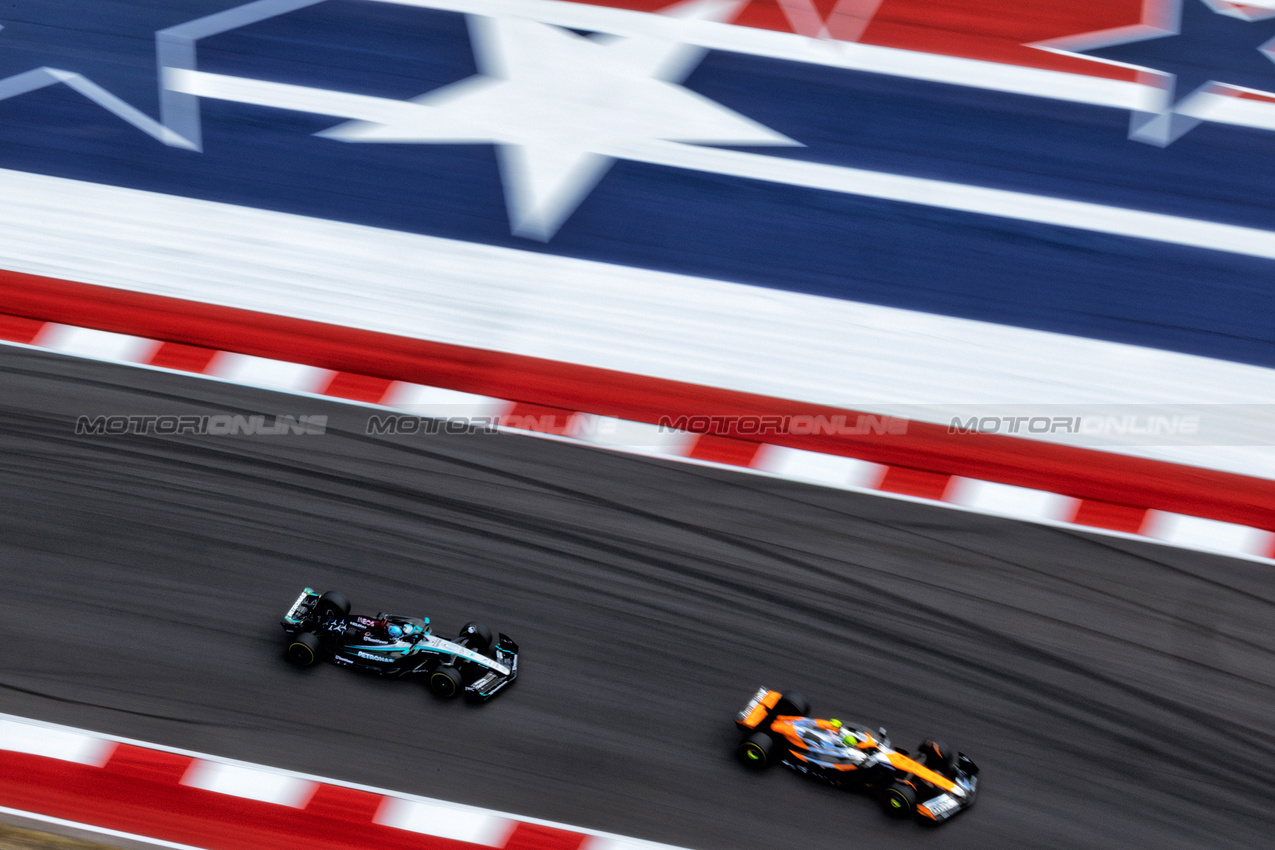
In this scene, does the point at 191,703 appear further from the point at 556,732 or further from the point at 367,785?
the point at 556,732

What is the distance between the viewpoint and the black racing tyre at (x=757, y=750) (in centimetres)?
667

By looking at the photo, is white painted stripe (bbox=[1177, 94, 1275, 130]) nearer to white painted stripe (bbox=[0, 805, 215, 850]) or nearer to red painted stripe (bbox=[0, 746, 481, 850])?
red painted stripe (bbox=[0, 746, 481, 850])

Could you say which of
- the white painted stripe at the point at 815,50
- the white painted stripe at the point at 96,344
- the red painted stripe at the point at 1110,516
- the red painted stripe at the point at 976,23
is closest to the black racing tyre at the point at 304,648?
the white painted stripe at the point at 96,344

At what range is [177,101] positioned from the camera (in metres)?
10.9

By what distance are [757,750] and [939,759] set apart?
39.0 inches

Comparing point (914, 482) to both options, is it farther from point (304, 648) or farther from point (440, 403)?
point (304, 648)

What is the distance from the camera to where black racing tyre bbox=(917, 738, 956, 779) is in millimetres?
6633

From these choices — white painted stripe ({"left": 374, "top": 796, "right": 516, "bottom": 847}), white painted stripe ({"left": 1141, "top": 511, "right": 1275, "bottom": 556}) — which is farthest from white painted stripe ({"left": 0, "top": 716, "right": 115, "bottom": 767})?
white painted stripe ({"left": 1141, "top": 511, "right": 1275, "bottom": 556})

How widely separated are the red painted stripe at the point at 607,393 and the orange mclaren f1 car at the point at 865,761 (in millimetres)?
2358

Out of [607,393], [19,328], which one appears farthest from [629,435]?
[19,328]

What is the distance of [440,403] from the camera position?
877 centimetres

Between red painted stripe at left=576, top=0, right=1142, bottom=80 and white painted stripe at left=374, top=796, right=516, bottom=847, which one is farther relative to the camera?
red painted stripe at left=576, top=0, right=1142, bottom=80

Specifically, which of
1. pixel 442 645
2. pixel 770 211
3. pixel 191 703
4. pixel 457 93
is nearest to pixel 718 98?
pixel 770 211

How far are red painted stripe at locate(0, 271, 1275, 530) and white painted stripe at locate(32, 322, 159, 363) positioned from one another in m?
0.08
